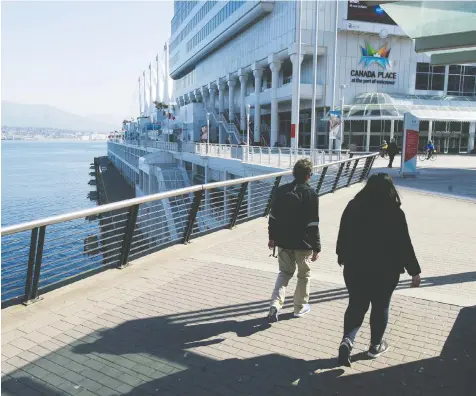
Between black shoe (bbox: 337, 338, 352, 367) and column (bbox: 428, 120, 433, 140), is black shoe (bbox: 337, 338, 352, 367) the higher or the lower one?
the lower one

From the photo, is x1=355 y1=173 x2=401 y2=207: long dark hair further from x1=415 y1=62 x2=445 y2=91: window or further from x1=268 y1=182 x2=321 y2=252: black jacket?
x1=415 y1=62 x2=445 y2=91: window

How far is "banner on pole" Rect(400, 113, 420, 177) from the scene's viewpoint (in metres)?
17.6

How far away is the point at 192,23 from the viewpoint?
73.6 meters

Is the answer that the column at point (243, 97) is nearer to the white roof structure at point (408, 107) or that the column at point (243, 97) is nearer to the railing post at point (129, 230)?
the white roof structure at point (408, 107)

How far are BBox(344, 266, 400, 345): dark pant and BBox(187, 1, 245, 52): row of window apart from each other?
49.6 metres

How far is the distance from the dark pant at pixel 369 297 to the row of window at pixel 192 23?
61.8 meters

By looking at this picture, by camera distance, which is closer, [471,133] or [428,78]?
[471,133]

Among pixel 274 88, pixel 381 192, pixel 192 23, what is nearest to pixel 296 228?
pixel 381 192

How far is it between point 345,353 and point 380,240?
96 cm

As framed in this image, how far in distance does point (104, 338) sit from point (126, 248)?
7.01 ft

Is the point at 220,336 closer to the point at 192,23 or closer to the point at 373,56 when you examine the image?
the point at 373,56

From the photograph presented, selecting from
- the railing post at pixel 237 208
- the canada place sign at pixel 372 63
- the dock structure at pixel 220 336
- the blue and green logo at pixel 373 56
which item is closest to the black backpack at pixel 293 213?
the dock structure at pixel 220 336

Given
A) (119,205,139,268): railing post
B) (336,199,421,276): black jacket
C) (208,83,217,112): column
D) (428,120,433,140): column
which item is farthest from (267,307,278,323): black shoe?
(208,83,217,112): column

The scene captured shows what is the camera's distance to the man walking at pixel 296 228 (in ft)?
14.3
